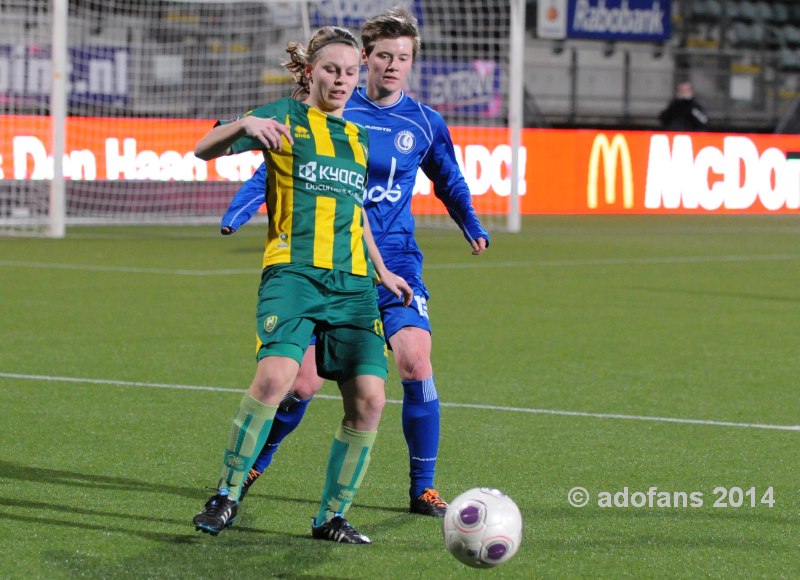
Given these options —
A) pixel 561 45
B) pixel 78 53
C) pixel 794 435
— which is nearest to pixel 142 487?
pixel 794 435

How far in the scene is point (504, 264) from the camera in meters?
14.7

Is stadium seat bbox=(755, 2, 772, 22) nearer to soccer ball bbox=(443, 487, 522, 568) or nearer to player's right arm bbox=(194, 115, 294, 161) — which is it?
player's right arm bbox=(194, 115, 294, 161)

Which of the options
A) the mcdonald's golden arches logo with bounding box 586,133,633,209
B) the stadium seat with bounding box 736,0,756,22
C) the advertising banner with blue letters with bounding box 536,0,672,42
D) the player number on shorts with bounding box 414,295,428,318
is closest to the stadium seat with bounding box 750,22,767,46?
the stadium seat with bounding box 736,0,756,22

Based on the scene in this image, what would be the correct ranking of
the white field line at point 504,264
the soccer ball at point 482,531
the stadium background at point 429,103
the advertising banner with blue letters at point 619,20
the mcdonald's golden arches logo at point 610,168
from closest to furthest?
the soccer ball at point 482,531, the white field line at point 504,264, the stadium background at point 429,103, the mcdonald's golden arches logo at point 610,168, the advertising banner with blue letters at point 619,20

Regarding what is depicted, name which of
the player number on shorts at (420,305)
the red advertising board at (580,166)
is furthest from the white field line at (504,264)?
the player number on shorts at (420,305)

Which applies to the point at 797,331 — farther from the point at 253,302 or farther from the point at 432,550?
the point at 432,550

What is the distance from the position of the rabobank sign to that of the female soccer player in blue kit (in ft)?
75.2

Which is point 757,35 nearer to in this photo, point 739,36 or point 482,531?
point 739,36

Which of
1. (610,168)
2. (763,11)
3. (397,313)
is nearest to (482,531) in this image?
(397,313)

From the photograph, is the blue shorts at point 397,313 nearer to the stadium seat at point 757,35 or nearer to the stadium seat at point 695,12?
the stadium seat at point 695,12

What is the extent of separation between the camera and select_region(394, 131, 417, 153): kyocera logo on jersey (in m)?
4.95

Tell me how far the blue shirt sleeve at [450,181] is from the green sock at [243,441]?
1.30 m

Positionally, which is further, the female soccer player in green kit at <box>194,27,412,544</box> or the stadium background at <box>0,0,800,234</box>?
the stadium background at <box>0,0,800,234</box>

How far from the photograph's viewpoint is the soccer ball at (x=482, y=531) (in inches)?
149
